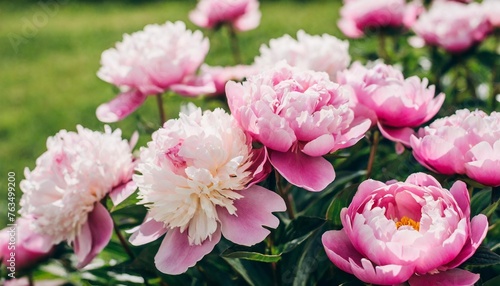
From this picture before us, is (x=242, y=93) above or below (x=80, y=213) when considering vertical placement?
above

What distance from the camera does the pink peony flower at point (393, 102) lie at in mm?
898

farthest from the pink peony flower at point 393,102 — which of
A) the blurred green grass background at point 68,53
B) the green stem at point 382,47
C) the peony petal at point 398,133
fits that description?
the blurred green grass background at point 68,53

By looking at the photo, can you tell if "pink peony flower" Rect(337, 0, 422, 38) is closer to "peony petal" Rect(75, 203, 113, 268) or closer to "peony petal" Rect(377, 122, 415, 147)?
"peony petal" Rect(377, 122, 415, 147)

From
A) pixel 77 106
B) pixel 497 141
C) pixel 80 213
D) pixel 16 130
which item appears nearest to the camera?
pixel 497 141

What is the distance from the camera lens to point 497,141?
0.80m

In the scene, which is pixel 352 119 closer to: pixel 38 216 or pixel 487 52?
pixel 38 216

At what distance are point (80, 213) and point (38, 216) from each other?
0.06m

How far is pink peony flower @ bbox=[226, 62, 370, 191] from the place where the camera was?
0.79 metres

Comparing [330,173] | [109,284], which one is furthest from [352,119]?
[109,284]

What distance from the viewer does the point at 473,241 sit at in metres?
0.75

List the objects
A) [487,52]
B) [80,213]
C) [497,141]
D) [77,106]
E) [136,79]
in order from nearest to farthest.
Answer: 1. [497,141]
2. [80,213]
3. [136,79]
4. [487,52]
5. [77,106]

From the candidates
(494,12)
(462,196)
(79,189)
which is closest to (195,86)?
(79,189)

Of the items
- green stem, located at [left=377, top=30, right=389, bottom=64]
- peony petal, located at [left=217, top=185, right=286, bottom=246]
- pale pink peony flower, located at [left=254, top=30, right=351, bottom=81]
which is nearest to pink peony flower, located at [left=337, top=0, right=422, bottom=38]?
green stem, located at [left=377, top=30, right=389, bottom=64]

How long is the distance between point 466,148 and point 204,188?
1.03 feet
